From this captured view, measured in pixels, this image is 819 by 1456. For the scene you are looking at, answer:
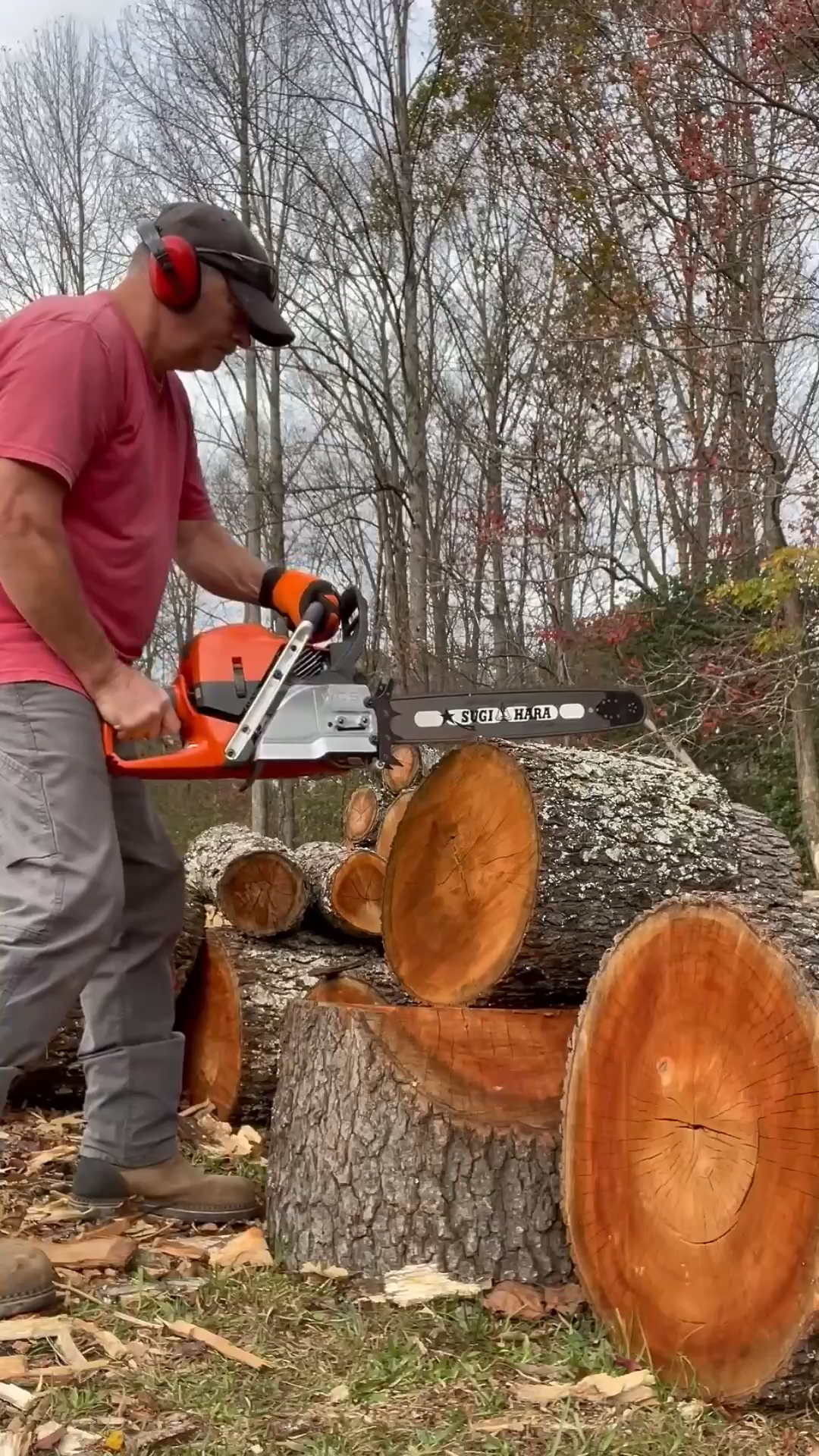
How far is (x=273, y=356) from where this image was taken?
13.2 m

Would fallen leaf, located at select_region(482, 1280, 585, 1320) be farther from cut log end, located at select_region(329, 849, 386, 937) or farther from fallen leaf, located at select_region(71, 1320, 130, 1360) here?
cut log end, located at select_region(329, 849, 386, 937)

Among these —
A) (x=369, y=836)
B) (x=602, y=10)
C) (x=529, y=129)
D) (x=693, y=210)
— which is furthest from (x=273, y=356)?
(x=369, y=836)

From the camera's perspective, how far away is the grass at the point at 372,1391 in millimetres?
1614

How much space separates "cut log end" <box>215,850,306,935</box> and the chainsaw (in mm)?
2629

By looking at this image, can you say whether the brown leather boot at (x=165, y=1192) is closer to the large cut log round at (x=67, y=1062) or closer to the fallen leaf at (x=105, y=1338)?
the fallen leaf at (x=105, y=1338)

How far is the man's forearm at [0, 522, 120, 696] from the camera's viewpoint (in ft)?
6.79

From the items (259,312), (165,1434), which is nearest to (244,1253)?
(165,1434)

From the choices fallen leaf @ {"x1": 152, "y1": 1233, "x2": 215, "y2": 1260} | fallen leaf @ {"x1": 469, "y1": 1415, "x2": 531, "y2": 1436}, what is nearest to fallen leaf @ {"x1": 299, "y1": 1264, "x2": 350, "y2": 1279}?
fallen leaf @ {"x1": 152, "y1": 1233, "x2": 215, "y2": 1260}

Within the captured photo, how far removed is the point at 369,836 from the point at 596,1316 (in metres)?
5.23

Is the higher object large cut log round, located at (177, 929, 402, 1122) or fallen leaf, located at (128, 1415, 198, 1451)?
large cut log round, located at (177, 929, 402, 1122)

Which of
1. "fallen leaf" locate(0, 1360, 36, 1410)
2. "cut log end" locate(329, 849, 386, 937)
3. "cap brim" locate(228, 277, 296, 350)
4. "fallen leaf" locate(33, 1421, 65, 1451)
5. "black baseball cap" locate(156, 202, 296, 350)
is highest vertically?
"black baseball cap" locate(156, 202, 296, 350)

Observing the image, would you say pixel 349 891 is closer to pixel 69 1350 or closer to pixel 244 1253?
pixel 244 1253

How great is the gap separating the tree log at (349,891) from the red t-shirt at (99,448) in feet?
8.44

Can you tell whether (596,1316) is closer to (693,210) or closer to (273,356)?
(693,210)
